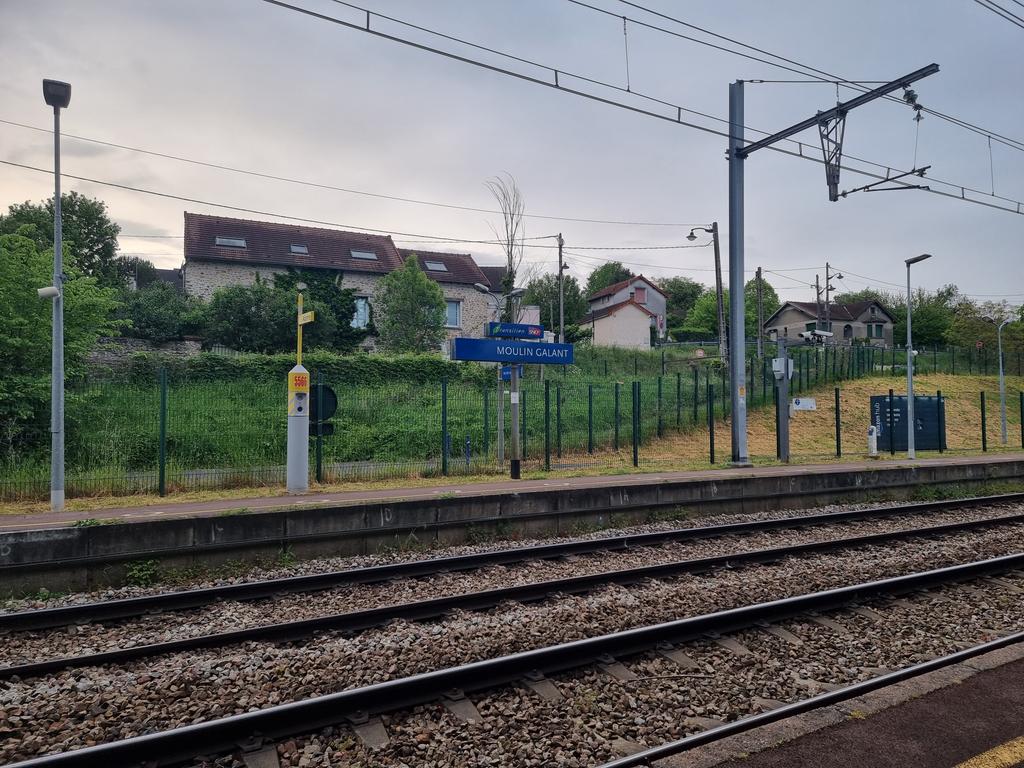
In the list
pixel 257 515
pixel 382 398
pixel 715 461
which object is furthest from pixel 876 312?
pixel 257 515

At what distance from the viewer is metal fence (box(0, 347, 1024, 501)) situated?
15.0 meters

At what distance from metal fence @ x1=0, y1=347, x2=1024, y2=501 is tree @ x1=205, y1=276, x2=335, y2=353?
1132 cm

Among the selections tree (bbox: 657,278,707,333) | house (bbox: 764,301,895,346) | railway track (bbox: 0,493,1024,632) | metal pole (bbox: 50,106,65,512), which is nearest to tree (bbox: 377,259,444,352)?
metal pole (bbox: 50,106,65,512)

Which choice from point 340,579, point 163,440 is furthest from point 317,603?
point 163,440

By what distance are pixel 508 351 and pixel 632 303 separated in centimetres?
4565

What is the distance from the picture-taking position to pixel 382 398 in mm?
20344

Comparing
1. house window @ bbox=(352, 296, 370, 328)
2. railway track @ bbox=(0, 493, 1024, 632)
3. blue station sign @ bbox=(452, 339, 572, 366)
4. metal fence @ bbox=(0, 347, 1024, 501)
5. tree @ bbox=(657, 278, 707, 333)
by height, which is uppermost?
tree @ bbox=(657, 278, 707, 333)

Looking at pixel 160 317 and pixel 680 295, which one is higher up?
pixel 680 295

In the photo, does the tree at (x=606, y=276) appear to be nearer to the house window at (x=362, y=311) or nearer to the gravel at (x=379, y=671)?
the house window at (x=362, y=311)

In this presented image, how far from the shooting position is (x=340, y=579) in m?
8.56

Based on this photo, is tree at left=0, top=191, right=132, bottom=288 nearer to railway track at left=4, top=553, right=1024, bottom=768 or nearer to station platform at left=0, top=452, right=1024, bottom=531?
station platform at left=0, top=452, right=1024, bottom=531

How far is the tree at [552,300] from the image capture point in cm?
6144

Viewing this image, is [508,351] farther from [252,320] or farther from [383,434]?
[252,320]

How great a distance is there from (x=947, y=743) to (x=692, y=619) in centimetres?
230
